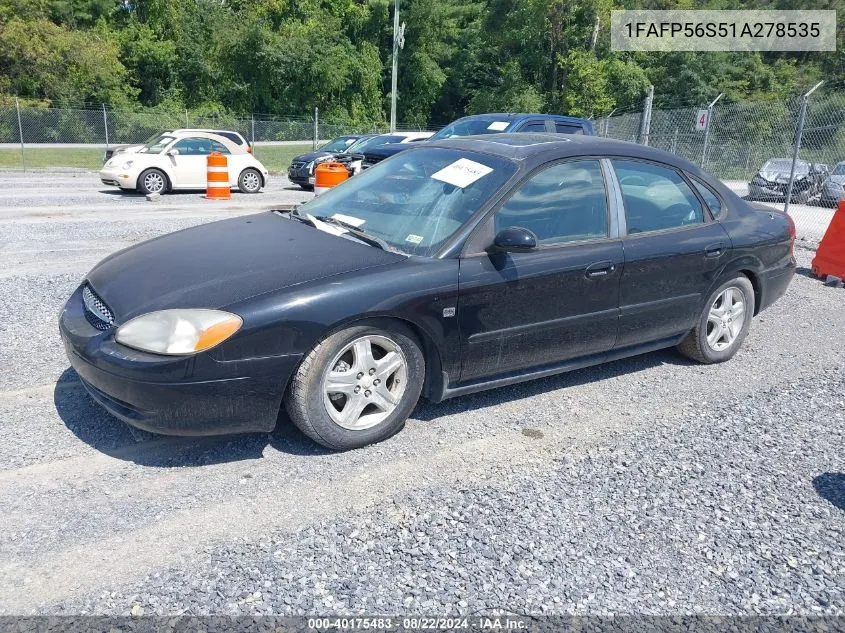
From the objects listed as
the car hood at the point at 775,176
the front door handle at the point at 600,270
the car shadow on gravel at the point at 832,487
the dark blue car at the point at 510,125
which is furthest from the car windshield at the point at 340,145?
the car shadow on gravel at the point at 832,487

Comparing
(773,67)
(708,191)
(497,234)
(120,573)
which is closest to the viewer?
(120,573)

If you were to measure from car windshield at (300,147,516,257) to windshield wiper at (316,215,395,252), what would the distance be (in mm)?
30

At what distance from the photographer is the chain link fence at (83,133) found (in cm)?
2344

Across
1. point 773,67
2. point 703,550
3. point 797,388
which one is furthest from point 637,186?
point 773,67

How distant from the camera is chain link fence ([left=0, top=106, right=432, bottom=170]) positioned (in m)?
23.4

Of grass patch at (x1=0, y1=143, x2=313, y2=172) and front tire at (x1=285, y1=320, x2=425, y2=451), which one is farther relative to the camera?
grass patch at (x1=0, y1=143, x2=313, y2=172)

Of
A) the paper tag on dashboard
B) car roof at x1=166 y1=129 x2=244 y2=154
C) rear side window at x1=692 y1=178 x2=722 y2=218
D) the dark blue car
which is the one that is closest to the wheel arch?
the paper tag on dashboard

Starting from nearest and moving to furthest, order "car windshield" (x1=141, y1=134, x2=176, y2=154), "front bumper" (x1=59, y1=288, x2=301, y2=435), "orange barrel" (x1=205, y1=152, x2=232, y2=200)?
"front bumper" (x1=59, y1=288, x2=301, y2=435)
"orange barrel" (x1=205, y1=152, x2=232, y2=200)
"car windshield" (x1=141, y1=134, x2=176, y2=154)

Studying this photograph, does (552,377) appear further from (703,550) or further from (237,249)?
(237,249)

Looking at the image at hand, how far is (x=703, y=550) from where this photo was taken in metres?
2.90

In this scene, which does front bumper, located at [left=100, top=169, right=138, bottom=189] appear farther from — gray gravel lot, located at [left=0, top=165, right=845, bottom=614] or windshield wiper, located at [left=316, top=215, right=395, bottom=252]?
windshield wiper, located at [left=316, top=215, right=395, bottom=252]

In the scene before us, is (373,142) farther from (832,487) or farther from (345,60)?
(345,60)

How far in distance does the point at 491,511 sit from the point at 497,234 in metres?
1.51

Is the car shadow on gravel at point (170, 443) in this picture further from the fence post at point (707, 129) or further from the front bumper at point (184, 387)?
the fence post at point (707, 129)
